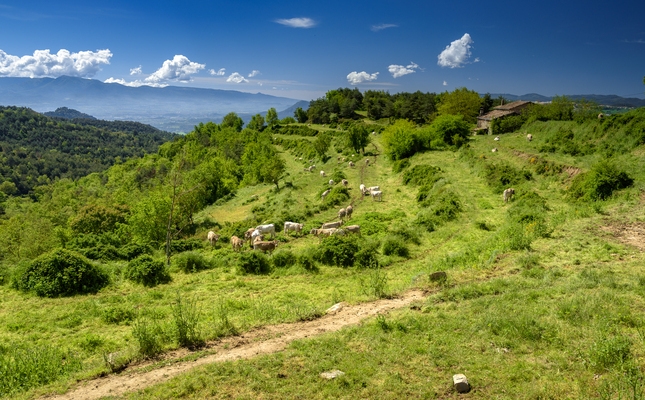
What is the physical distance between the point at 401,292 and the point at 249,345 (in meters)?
6.30

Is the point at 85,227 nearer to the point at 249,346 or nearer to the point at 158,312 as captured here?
the point at 158,312

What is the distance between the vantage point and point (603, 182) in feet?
74.1

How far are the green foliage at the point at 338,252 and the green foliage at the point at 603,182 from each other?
621 inches

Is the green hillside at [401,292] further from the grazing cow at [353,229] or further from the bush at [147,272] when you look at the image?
the grazing cow at [353,229]

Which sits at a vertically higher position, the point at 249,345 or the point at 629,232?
the point at 629,232

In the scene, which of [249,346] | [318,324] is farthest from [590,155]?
[249,346]

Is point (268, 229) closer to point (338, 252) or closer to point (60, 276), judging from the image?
point (338, 252)

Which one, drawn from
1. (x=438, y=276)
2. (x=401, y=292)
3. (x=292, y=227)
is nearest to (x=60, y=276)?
(x=292, y=227)

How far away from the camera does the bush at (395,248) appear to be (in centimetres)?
1989

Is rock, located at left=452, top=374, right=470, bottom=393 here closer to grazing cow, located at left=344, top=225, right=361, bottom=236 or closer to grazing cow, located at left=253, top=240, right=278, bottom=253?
grazing cow, located at left=253, top=240, right=278, bottom=253

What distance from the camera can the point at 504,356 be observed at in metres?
8.80

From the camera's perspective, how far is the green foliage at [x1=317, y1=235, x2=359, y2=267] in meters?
19.1

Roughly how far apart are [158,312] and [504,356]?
12029mm

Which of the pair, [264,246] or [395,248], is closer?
[395,248]
